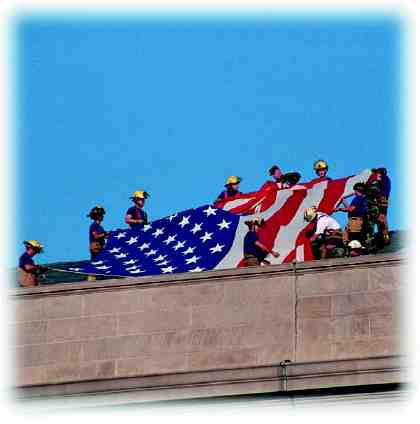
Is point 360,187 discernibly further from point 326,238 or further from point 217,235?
point 217,235

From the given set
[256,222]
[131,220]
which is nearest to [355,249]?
[256,222]

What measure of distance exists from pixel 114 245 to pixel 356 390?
7.35m

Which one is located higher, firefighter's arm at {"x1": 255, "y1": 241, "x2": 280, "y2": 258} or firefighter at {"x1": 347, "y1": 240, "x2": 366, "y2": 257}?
firefighter's arm at {"x1": 255, "y1": 241, "x2": 280, "y2": 258}

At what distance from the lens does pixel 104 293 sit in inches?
1816

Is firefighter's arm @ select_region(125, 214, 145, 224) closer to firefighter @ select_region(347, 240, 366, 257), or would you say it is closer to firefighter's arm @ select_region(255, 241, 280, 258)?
firefighter's arm @ select_region(255, 241, 280, 258)

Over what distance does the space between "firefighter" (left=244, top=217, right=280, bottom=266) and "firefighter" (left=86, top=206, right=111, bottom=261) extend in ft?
10.0

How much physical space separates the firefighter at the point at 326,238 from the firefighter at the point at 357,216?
145 millimetres

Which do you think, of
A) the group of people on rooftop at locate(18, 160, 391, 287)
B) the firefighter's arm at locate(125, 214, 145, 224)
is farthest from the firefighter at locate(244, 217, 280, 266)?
the firefighter's arm at locate(125, 214, 145, 224)

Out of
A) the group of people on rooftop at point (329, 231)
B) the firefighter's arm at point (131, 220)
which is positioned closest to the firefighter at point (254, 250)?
the group of people on rooftop at point (329, 231)

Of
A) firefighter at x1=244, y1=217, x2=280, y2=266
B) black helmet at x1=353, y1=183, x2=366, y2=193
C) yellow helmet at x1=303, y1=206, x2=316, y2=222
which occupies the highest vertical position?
black helmet at x1=353, y1=183, x2=366, y2=193

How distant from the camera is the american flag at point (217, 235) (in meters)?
47.4

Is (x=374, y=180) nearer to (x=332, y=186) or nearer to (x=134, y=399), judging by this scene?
(x=332, y=186)

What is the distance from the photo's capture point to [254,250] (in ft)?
154

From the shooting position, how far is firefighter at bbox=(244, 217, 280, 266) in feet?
154
